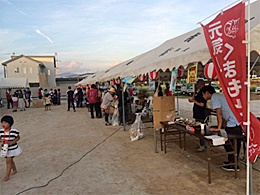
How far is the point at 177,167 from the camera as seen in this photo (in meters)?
4.05

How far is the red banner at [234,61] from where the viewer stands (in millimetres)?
2299

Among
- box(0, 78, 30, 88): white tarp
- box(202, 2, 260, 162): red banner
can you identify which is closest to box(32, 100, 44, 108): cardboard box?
box(0, 78, 30, 88): white tarp

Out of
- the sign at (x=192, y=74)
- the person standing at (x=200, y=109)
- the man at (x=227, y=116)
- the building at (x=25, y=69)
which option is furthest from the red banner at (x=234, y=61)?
the building at (x=25, y=69)

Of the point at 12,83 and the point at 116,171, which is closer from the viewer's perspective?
the point at 116,171

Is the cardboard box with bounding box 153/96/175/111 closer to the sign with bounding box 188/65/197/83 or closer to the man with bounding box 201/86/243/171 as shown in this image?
the sign with bounding box 188/65/197/83

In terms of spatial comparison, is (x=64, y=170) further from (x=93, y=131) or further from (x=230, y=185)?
(x=93, y=131)

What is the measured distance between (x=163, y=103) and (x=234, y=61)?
2.66 meters

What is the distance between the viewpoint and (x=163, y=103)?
4.93m

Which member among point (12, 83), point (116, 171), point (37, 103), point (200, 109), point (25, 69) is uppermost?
point (25, 69)

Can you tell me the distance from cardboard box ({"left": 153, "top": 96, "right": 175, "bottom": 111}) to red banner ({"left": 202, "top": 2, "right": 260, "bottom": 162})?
7.85 feet

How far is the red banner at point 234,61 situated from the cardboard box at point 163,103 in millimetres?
2394

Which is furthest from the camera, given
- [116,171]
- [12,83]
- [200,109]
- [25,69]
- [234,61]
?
[25,69]

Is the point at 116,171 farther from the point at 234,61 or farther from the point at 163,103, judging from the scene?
the point at 234,61

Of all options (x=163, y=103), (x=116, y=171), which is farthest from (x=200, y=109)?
(x=116, y=171)
